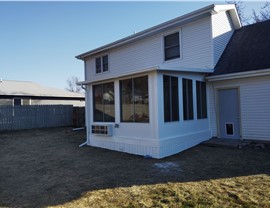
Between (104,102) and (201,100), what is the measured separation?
13.0 ft

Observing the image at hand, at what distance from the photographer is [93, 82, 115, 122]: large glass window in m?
9.14

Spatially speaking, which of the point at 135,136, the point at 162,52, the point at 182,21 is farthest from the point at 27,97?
the point at 182,21

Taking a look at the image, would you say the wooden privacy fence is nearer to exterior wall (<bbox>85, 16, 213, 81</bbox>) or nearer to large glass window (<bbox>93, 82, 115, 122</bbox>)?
exterior wall (<bbox>85, 16, 213, 81</bbox>)

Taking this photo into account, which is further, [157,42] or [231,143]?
[157,42]

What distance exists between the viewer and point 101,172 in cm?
607

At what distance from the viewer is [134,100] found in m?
8.23

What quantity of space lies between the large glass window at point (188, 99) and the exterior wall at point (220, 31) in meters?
2.24

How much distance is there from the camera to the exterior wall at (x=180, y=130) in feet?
24.6

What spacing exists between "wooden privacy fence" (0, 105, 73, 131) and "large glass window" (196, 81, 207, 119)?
12143 mm

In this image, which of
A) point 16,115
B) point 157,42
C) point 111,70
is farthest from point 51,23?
point 16,115

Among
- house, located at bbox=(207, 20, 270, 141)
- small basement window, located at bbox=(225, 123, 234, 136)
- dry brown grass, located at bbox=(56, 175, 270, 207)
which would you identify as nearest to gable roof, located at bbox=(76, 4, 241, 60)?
house, located at bbox=(207, 20, 270, 141)

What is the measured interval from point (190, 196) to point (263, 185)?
1.61m

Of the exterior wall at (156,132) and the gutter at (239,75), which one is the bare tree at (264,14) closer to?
the gutter at (239,75)

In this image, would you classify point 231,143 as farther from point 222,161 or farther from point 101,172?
point 101,172
